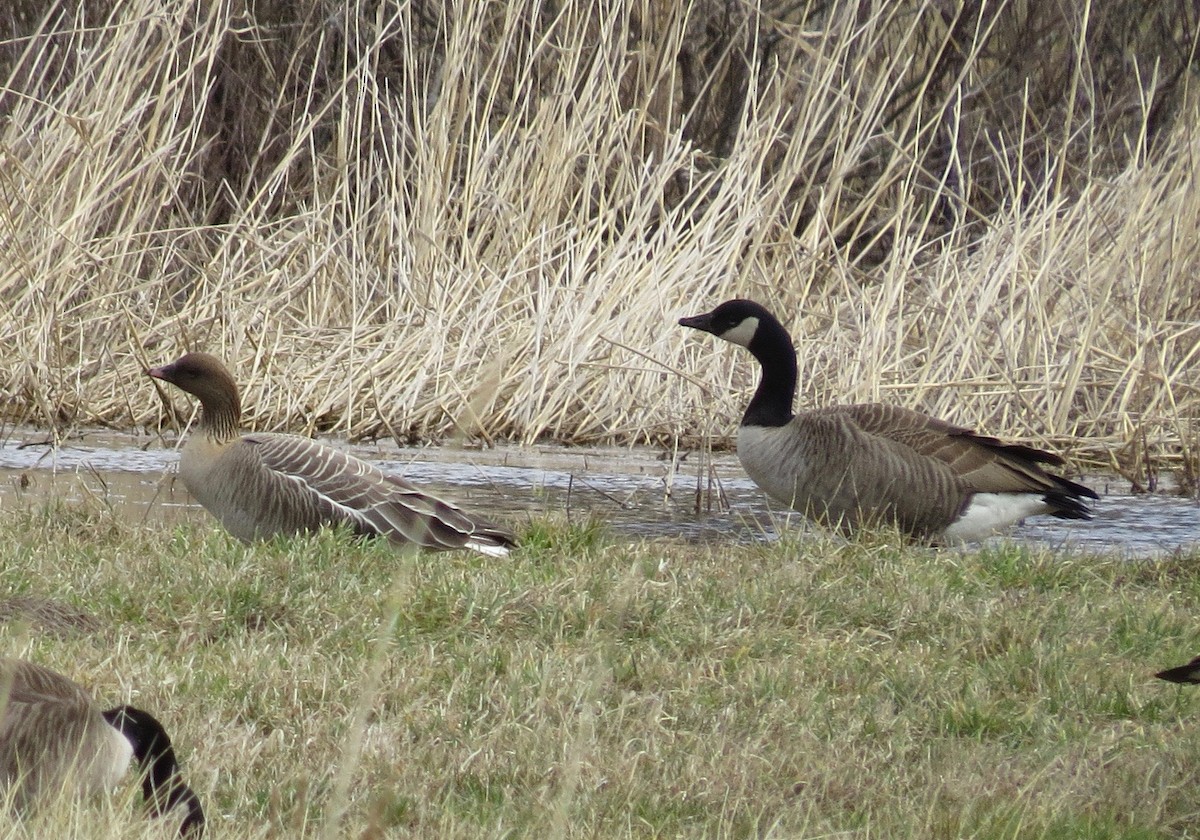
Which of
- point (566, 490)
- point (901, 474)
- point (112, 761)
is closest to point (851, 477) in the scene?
point (901, 474)

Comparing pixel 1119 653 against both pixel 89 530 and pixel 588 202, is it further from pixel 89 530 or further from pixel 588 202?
pixel 588 202

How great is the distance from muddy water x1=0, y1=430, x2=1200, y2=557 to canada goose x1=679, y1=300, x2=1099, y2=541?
191 mm

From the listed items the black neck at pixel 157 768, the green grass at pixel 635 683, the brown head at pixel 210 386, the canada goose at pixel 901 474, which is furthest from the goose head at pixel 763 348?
the black neck at pixel 157 768

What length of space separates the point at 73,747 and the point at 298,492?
3061mm

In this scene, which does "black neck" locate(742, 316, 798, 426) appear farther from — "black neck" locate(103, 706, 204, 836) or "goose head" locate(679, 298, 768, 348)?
"black neck" locate(103, 706, 204, 836)

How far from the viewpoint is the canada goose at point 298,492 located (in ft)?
20.0

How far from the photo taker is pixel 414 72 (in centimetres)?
989

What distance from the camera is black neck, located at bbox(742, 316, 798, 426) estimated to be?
757 centimetres

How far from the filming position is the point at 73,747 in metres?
3.12

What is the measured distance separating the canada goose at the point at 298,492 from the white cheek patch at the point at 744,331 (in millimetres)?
2391

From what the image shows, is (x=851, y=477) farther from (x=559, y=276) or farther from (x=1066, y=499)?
(x=559, y=276)

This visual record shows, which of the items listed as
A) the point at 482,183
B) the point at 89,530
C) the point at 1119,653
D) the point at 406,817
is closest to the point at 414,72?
the point at 482,183

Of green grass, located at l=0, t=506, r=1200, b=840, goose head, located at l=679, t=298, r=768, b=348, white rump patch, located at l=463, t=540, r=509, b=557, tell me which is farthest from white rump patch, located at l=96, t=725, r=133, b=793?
goose head, located at l=679, t=298, r=768, b=348

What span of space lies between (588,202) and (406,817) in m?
6.69
